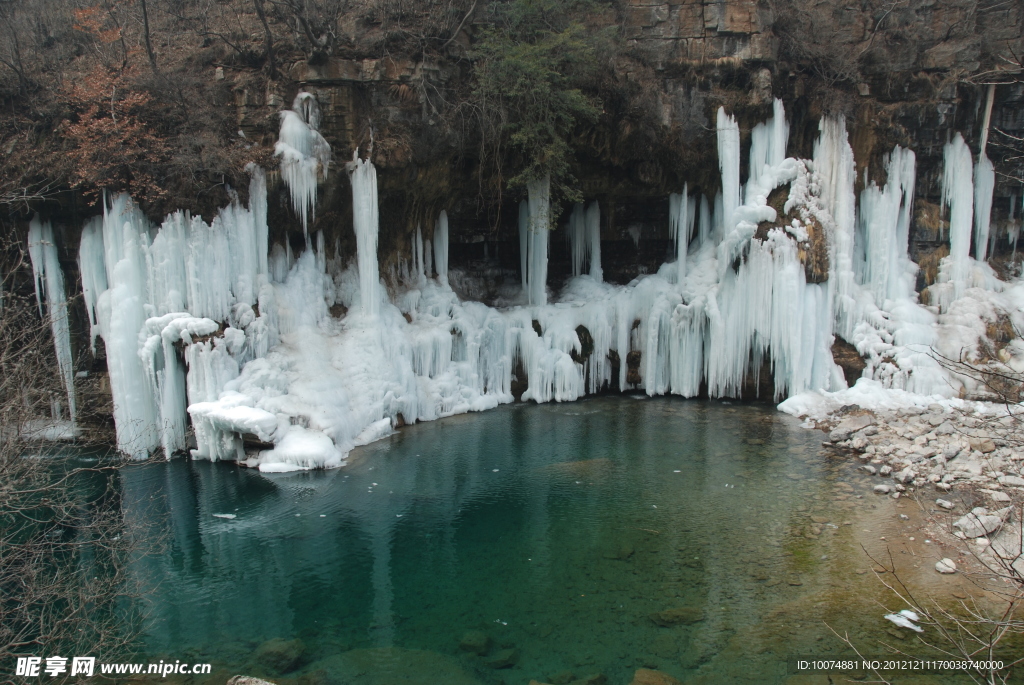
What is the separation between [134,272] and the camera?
13.9m

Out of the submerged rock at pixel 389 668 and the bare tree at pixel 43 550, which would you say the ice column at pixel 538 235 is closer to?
the bare tree at pixel 43 550

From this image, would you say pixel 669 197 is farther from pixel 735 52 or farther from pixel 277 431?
pixel 277 431

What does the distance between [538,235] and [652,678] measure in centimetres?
1342

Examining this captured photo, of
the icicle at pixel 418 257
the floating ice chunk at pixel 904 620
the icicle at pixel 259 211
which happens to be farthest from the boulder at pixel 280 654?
the icicle at pixel 418 257

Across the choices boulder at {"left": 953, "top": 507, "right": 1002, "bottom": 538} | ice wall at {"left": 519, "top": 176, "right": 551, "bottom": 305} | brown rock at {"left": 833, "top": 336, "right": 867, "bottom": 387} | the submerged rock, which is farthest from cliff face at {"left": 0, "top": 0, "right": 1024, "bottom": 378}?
the submerged rock

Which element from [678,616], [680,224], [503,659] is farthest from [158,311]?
[680,224]

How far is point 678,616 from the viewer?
8.41 meters

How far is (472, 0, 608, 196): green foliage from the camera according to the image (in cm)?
1683

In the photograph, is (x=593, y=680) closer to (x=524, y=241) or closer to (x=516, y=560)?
(x=516, y=560)

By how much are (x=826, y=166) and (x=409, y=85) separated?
10449 millimetres

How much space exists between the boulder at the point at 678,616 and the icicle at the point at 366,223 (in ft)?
33.2

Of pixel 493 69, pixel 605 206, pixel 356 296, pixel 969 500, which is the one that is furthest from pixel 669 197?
pixel 969 500

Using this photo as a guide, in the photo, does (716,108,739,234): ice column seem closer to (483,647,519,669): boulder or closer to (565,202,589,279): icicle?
(565,202,589,279): icicle

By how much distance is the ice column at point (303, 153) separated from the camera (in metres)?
15.3
